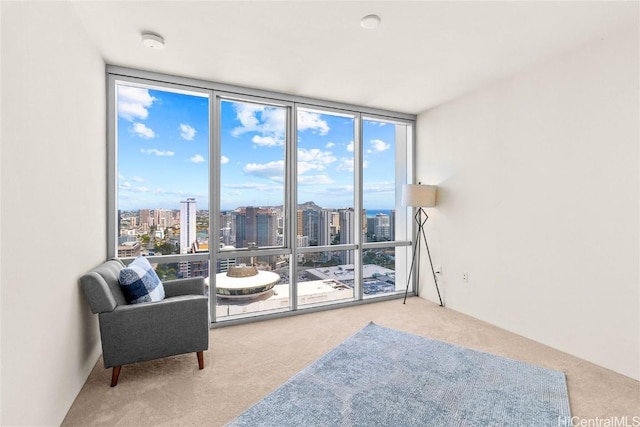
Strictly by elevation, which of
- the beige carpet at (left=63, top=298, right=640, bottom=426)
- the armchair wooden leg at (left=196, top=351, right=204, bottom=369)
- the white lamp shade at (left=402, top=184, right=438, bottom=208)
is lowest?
the beige carpet at (left=63, top=298, right=640, bottom=426)

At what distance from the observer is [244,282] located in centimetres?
366

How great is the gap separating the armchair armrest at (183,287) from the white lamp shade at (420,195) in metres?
2.55

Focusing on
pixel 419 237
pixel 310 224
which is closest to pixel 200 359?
pixel 310 224

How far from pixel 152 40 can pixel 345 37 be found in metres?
1.46

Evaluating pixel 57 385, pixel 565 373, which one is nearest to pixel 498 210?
pixel 565 373

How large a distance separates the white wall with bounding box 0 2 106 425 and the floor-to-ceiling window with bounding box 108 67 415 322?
73 cm

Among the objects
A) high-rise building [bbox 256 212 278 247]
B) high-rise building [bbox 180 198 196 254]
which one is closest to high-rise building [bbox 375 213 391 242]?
high-rise building [bbox 256 212 278 247]

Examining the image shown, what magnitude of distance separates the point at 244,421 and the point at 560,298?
8.93ft

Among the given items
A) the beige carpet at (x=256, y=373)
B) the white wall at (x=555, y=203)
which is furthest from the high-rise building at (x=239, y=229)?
the white wall at (x=555, y=203)

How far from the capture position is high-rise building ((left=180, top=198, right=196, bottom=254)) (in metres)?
3.40

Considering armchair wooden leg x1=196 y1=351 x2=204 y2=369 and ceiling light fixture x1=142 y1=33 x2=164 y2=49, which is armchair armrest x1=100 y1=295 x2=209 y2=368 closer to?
armchair wooden leg x1=196 y1=351 x2=204 y2=369

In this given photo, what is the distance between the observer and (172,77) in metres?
3.21

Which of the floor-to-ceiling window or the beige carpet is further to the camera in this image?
the floor-to-ceiling window

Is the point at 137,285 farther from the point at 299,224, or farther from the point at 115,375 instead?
the point at 299,224
